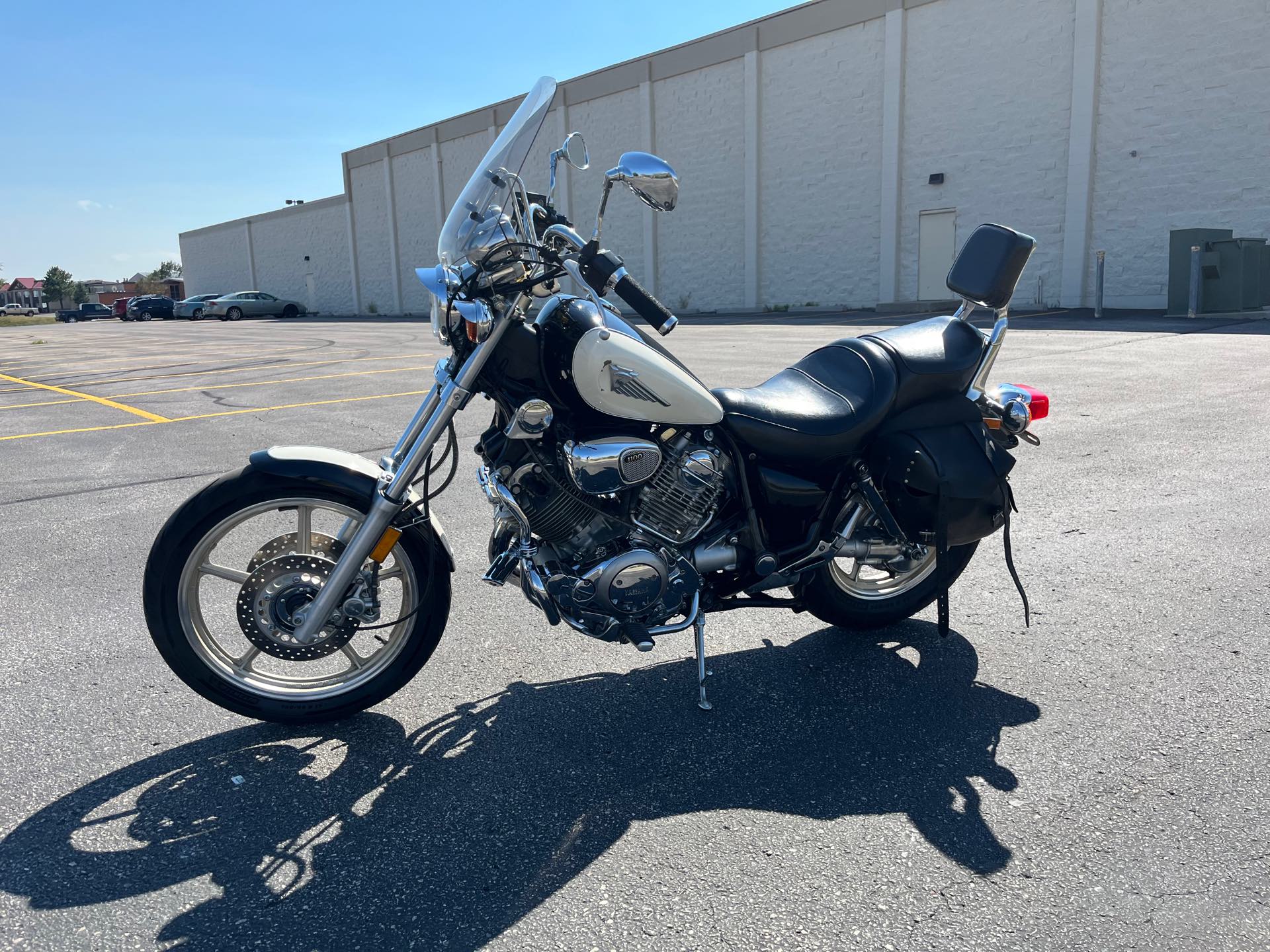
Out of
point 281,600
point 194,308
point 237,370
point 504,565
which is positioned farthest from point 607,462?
point 194,308

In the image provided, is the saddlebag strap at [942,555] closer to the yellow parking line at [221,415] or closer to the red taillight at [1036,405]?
the red taillight at [1036,405]

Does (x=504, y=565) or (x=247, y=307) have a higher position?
(x=247, y=307)

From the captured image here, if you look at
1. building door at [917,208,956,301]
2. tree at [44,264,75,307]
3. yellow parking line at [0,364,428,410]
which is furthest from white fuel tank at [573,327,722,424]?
tree at [44,264,75,307]

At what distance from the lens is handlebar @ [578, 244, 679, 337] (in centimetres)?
263

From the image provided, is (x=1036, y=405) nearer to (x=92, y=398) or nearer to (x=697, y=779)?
(x=697, y=779)

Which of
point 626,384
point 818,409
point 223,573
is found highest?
point 626,384

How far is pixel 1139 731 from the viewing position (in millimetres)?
2992

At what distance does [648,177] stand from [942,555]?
1.84m

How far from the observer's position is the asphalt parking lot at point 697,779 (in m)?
2.21

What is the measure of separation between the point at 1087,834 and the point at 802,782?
2.50 feet

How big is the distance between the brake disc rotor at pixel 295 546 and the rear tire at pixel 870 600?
1.74m

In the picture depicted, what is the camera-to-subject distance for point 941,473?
3.23m

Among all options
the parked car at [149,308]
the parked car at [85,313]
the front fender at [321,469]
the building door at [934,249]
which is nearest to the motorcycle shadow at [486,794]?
the front fender at [321,469]

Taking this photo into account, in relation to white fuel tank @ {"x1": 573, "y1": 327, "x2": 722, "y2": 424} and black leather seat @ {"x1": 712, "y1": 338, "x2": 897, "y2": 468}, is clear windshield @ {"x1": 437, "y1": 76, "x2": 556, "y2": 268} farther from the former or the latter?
black leather seat @ {"x1": 712, "y1": 338, "x2": 897, "y2": 468}
